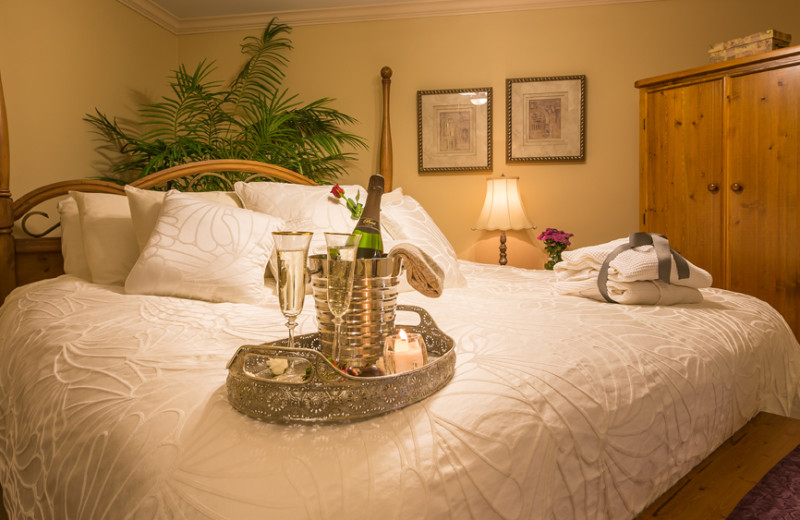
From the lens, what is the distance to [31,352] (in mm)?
1229

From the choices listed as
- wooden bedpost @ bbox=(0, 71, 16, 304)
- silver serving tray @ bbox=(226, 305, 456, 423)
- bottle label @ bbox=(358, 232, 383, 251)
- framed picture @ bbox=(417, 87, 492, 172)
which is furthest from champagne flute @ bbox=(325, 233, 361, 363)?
framed picture @ bbox=(417, 87, 492, 172)

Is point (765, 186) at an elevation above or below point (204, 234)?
above

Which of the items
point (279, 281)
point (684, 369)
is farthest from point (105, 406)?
point (684, 369)

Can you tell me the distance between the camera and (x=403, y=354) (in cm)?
89

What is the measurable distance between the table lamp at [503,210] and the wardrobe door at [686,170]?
72 cm

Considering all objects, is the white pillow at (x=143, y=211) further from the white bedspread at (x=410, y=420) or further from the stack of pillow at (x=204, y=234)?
the white bedspread at (x=410, y=420)

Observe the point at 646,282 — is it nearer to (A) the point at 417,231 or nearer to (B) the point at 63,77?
(A) the point at 417,231

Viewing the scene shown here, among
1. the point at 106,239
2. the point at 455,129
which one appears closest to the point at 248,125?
the point at 455,129

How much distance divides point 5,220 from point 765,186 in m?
3.40

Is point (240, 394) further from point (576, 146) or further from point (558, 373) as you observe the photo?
point (576, 146)

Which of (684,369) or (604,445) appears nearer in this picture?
(604,445)

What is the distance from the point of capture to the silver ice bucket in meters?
0.94

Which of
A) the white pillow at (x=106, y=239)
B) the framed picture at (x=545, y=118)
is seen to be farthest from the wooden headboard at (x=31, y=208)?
the framed picture at (x=545, y=118)

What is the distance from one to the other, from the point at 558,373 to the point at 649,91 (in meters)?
2.61
